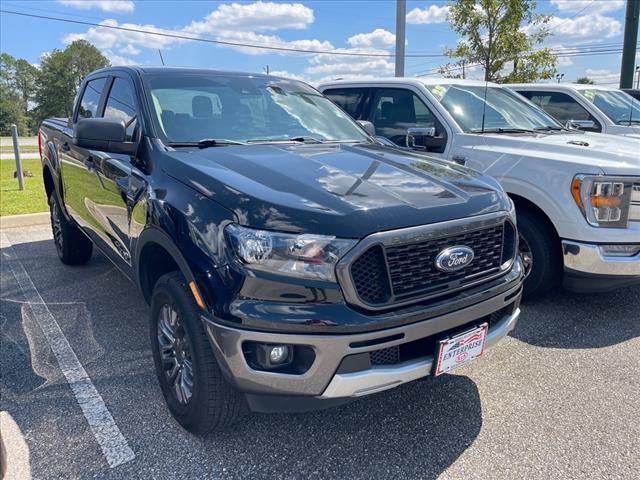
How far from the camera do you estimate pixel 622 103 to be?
8.65 metres

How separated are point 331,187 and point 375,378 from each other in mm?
883

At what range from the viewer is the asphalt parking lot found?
2.46 meters

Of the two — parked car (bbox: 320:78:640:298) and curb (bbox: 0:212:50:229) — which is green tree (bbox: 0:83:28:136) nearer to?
curb (bbox: 0:212:50:229)

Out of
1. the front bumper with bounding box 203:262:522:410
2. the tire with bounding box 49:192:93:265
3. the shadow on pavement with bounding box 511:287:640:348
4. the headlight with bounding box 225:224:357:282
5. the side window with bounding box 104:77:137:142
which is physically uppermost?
the side window with bounding box 104:77:137:142

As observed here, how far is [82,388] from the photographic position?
3.14 m

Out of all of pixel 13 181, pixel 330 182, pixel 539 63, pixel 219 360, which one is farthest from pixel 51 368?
pixel 539 63

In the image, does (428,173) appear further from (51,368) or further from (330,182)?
(51,368)

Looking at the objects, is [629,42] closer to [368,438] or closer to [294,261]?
[368,438]

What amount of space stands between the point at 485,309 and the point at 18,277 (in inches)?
185

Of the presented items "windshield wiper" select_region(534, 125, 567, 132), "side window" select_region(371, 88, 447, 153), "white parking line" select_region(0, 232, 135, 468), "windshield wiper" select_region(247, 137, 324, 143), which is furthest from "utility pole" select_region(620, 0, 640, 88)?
"white parking line" select_region(0, 232, 135, 468)

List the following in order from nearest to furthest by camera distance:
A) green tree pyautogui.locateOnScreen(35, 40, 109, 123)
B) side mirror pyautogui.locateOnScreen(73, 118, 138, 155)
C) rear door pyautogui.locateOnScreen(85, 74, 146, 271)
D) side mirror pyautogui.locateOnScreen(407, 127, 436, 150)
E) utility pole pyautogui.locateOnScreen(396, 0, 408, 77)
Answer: side mirror pyautogui.locateOnScreen(73, 118, 138, 155), rear door pyautogui.locateOnScreen(85, 74, 146, 271), side mirror pyautogui.locateOnScreen(407, 127, 436, 150), utility pole pyautogui.locateOnScreen(396, 0, 408, 77), green tree pyautogui.locateOnScreen(35, 40, 109, 123)

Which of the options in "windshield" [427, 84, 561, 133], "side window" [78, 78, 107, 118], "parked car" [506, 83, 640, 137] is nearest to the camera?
"side window" [78, 78, 107, 118]

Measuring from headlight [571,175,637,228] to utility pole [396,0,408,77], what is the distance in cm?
723

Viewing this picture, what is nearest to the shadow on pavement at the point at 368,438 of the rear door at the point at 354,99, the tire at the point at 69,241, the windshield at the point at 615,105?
the tire at the point at 69,241
